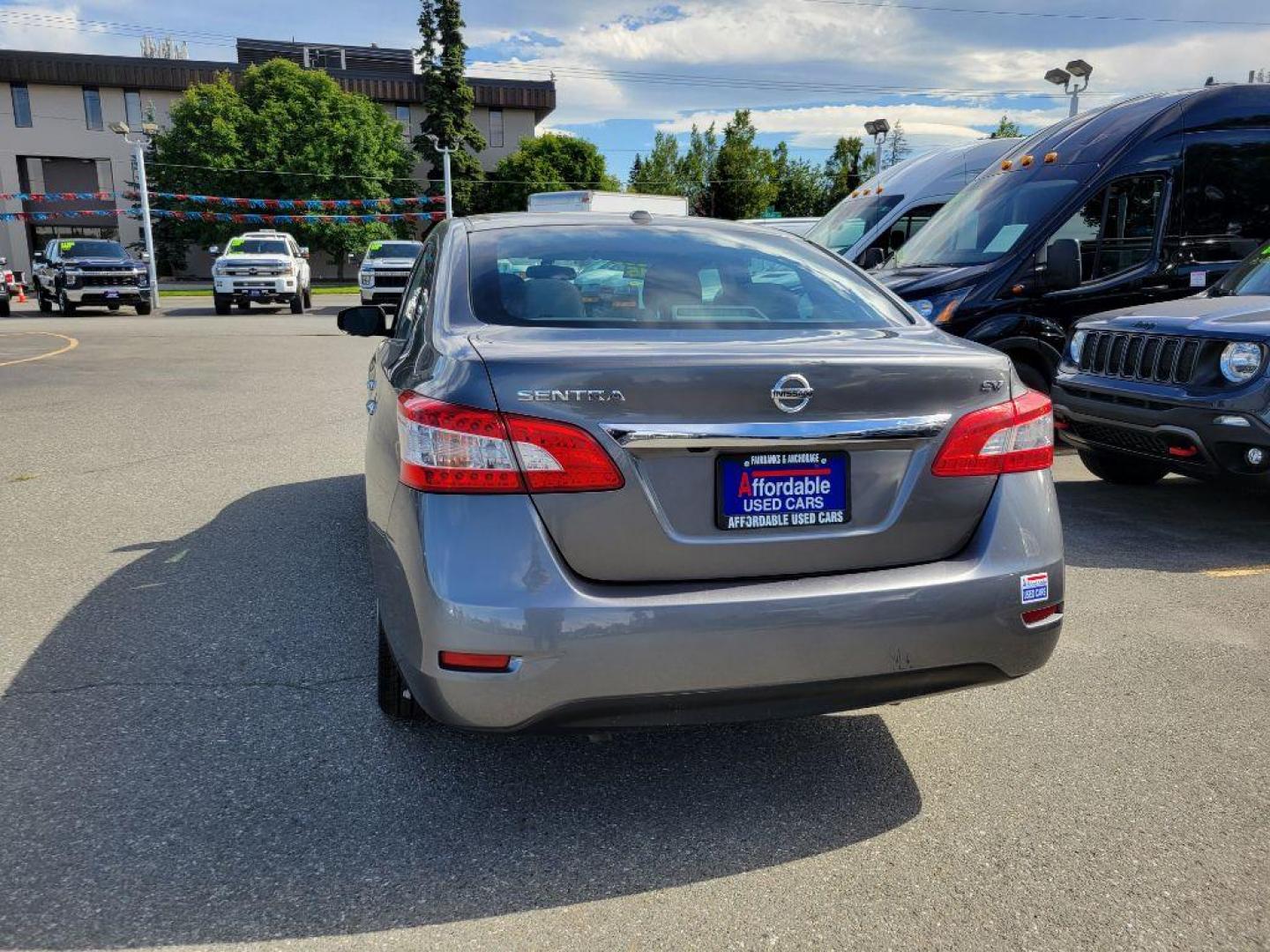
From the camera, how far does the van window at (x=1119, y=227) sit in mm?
8000

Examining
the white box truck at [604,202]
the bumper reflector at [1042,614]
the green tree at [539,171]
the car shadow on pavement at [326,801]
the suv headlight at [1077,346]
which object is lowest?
the car shadow on pavement at [326,801]

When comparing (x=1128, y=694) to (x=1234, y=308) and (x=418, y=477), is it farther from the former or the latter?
(x=1234, y=308)

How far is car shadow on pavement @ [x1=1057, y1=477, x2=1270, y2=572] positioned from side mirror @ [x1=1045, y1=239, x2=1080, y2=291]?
1486mm

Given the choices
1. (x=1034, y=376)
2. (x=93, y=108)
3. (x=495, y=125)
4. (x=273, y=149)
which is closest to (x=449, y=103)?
(x=495, y=125)

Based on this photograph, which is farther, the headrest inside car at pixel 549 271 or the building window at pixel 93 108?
the building window at pixel 93 108

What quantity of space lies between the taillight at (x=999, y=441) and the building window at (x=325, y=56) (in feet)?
250

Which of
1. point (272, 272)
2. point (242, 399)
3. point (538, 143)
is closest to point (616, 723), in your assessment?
point (242, 399)

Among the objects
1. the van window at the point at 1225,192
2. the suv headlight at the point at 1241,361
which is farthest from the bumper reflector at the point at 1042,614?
the van window at the point at 1225,192

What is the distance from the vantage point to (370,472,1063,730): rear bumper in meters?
2.45

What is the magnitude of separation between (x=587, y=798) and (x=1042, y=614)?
4.52ft

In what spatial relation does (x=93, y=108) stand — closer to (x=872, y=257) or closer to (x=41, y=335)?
(x=41, y=335)

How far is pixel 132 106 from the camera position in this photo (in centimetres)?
6012

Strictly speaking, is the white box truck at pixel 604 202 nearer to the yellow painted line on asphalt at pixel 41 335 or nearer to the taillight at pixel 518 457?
the yellow painted line on asphalt at pixel 41 335

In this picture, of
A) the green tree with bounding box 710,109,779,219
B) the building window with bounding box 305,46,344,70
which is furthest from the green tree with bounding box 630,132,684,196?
the building window with bounding box 305,46,344,70
